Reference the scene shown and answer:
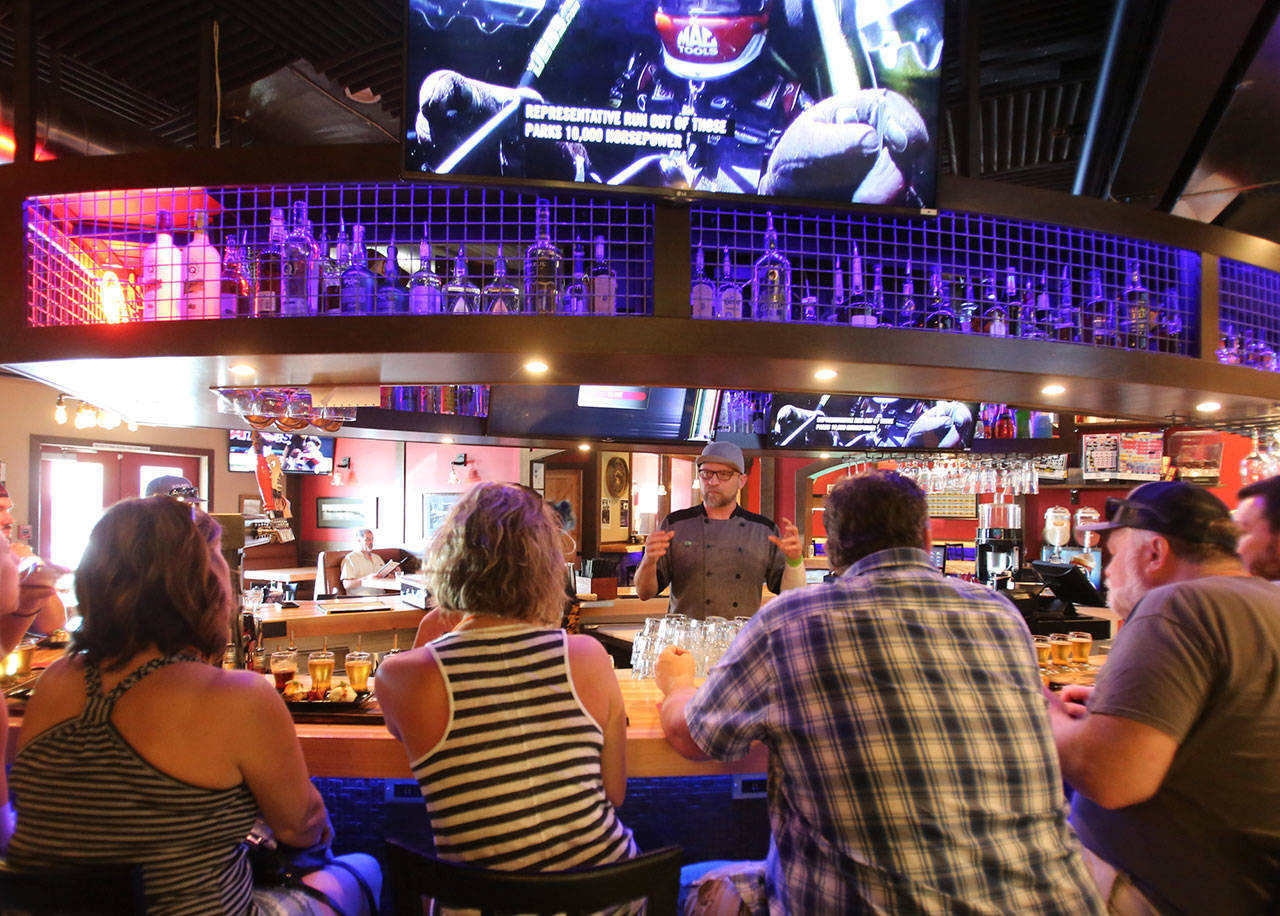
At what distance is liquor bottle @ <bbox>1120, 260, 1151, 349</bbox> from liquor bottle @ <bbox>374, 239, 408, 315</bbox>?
8.57ft

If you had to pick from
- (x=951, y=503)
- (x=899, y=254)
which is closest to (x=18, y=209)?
(x=899, y=254)

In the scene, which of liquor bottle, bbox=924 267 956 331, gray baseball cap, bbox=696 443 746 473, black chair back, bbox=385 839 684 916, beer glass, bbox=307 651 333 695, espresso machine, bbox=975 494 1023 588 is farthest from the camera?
espresso machine, bbox=975 494 1023 588

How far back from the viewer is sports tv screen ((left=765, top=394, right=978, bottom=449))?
505 centimetres

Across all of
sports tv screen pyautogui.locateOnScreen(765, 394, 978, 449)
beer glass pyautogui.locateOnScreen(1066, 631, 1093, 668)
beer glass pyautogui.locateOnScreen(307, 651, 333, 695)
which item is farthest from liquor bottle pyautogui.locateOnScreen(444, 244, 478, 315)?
sports tv screen pyautogui.locateOnScreen(765, 394, 978, 449)

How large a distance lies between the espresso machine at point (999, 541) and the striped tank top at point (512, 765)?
5.62 meters

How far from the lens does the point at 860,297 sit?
2.68 m

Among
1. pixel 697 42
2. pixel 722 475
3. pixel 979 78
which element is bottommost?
pixel 722 475

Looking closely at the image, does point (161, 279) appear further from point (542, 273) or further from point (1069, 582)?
point (1069, 582)

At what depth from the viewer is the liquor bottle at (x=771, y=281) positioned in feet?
8.02

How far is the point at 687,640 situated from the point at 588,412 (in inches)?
100

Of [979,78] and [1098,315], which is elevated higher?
[979,78]

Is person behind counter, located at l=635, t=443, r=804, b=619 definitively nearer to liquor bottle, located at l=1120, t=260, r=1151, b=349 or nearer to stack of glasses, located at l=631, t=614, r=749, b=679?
stack of glasses, located at l=631, t=614, r=749, b=679

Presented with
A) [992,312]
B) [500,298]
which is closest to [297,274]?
[500,298]

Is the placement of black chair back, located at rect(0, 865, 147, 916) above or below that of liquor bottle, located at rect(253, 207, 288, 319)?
below
